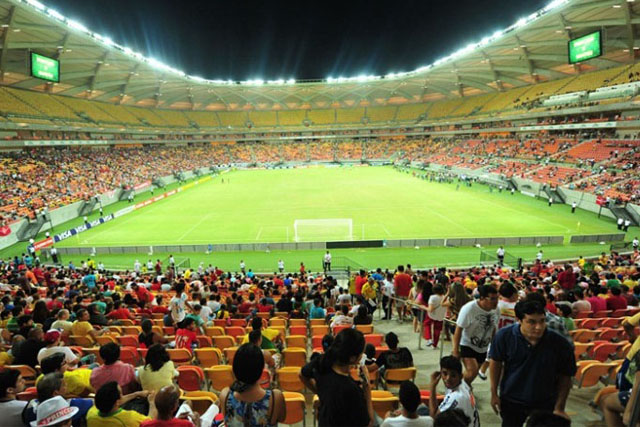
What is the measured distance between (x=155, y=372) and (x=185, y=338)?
2281 mm

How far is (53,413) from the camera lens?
3299mm

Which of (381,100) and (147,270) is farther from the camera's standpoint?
(381,100)

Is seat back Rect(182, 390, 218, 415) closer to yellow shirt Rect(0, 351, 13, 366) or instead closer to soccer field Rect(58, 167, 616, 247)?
yellow shirt Rect(0, 351, 13, 366)

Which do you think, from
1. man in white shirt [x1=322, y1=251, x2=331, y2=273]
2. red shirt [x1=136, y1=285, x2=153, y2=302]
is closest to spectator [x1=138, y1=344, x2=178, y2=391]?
red shirt [x1=136, y1=285, x2=153, y2=302]

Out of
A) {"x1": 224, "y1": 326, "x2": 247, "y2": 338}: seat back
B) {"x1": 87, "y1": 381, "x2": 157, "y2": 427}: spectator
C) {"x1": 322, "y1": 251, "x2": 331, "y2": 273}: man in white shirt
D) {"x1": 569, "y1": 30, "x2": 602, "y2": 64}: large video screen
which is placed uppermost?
{"x1": 569, "y1": 30, "x2": 602, "y2": 64}: large video screen

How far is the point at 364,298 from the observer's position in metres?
10.9

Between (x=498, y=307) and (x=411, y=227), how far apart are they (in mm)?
24654

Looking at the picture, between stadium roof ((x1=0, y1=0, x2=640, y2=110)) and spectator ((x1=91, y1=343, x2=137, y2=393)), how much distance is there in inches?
1607

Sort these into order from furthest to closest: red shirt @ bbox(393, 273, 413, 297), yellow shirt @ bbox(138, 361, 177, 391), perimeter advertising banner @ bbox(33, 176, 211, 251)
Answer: perimeter advertising banner @ bbox(33, 176, 211, 251) → red shirt @ bbox(393, 273, 413, 297) → yellow shirt @ bbox(138, 361, 177, 391)

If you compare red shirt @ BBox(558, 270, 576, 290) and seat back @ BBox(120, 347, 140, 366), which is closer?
seat back @ BBox(120, 347, 140, 366)

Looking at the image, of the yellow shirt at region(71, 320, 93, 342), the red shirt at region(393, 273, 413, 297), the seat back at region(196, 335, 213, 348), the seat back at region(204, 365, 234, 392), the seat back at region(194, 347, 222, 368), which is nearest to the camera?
the seat back at region(204, 365, 234, 392)

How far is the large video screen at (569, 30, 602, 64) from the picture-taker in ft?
128

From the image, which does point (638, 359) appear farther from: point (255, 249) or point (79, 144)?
point (79, 144)

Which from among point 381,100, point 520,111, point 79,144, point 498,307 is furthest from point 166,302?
point 381,100
